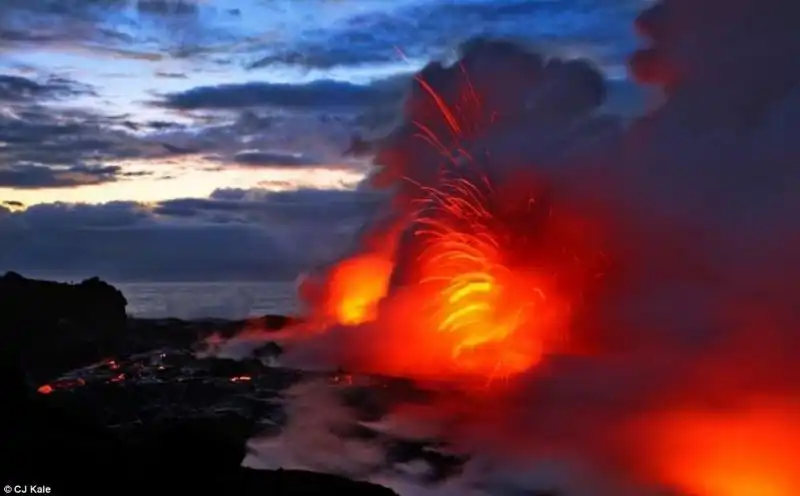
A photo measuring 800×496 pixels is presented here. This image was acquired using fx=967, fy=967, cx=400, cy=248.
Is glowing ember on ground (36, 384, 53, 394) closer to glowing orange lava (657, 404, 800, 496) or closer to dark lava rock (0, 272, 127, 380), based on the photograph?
dark lava rock (0, 272, 127, 380)

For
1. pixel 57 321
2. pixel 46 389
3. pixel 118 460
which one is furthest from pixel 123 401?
pixel 57 321

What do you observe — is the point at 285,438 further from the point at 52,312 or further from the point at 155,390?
the point at 52,312

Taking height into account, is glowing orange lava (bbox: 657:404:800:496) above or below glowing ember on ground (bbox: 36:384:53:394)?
below

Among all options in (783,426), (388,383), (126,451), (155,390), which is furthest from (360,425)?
(126,451)

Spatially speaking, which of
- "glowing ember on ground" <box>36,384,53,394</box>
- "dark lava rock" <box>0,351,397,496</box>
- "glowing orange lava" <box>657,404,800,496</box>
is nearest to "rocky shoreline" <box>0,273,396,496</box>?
"dark lava rock" <box>0,351,397,496</box>

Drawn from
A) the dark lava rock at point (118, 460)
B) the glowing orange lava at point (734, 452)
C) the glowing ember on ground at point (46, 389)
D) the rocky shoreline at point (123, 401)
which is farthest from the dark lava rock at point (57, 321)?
the glowing orange lava at point (734, 452)

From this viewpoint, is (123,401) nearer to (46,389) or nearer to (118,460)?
(46,389)
